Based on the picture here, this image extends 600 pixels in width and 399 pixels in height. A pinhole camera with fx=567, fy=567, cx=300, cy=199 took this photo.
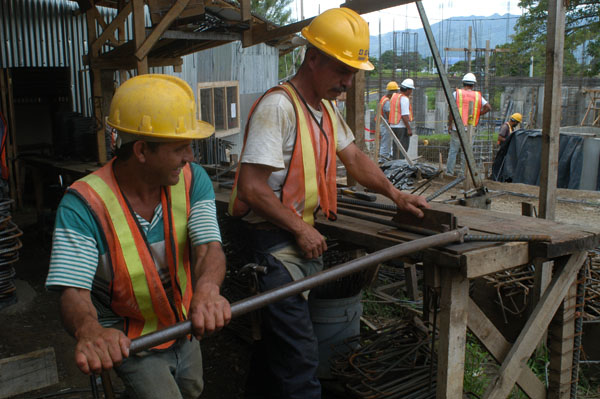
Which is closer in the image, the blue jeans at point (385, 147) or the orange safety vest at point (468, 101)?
the orange safety vest at point (468, 101)

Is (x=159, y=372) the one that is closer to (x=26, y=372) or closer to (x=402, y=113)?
(x=26, y=372)

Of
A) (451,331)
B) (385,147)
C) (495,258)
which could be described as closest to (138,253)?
(451,331)

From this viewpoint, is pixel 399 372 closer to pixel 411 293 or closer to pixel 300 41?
pixel 411 293

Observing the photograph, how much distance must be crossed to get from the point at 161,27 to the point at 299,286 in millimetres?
3893

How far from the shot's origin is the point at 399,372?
3725 mm

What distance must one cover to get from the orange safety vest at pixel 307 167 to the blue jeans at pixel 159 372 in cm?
92

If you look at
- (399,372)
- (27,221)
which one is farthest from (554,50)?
(27,221)

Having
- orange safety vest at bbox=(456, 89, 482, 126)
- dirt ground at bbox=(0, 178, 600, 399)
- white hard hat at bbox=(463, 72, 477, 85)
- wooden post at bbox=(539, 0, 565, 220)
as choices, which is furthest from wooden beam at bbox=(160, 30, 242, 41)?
white hard hat at bbox=(463, 72, 477, 85)

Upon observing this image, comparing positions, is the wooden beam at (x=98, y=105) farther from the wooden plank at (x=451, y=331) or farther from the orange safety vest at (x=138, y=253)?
the wooden plank at (x=451, y=331)

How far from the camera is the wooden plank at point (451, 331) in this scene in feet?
9.37

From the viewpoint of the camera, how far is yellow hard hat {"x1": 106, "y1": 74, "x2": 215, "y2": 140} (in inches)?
83.5

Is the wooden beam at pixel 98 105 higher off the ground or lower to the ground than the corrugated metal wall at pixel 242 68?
lower

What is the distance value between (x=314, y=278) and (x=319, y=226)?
1.34 m

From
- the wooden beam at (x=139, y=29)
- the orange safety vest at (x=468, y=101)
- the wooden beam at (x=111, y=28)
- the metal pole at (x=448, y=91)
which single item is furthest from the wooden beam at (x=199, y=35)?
the orange safety vest at (x=468, y=101)
